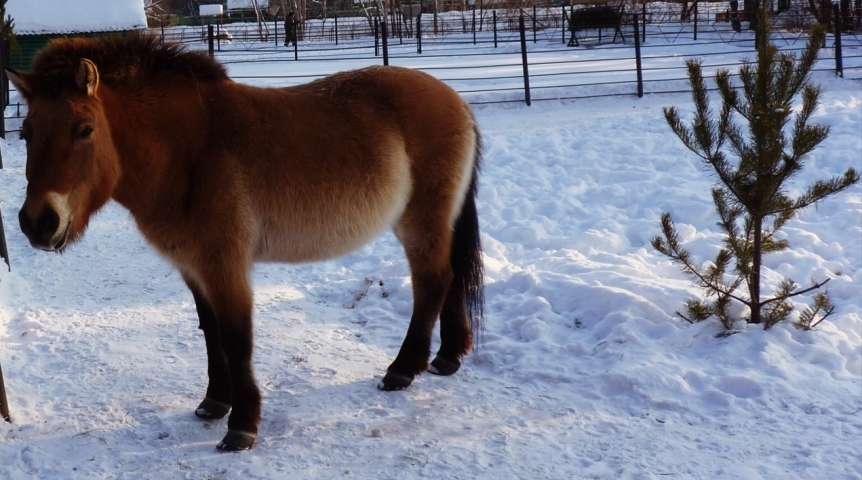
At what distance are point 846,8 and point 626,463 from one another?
22.8 m

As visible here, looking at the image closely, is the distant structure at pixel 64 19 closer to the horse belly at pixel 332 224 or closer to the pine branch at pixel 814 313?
the horse belly at pixel 332 224

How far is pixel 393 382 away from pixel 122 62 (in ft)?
7.08

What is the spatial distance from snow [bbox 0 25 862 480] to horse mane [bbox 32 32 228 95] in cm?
168

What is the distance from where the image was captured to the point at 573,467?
127 inches

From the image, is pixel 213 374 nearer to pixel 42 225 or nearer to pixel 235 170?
pixel 235 170

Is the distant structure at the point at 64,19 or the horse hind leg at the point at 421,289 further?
the distant structure at the point at 64,19

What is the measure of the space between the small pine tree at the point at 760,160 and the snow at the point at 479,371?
0.18 meters

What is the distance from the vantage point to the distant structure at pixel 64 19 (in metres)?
18.0

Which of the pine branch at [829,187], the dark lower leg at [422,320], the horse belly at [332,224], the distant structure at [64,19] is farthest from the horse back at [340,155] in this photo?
the distant structure at [64,19]

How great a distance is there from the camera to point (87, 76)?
304 centimetres

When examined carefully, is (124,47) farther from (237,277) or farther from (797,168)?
(797,168)

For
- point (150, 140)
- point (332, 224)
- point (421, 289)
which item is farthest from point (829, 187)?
point (150, 140)

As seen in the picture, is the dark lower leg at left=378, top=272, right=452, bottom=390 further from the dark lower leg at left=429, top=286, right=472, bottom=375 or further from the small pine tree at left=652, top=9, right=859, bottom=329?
the small pine tree at left=652, top=9, right=859, bottom=329

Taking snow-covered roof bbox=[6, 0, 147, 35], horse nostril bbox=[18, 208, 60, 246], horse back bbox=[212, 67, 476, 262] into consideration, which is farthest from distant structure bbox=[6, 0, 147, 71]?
horse nostril bbox=[18, 208, 60, 246]
